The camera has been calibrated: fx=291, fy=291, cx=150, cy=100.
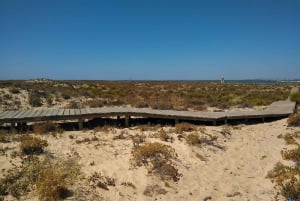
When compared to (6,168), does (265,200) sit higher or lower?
lower

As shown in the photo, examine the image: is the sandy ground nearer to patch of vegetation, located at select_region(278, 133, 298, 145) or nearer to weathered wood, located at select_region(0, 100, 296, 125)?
patch of vegetation, located at select_region(278, 133, 298, 145)

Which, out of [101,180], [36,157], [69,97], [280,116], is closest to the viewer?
[101,180]

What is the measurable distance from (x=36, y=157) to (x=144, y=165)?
10.0 feet

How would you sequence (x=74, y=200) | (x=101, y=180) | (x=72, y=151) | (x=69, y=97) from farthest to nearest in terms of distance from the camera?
(x=69, y=97)
(x=72, y=151)
(x=101, y=180)
(x=74, y=200)

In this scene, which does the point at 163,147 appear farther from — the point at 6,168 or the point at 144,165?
the point at 6,168

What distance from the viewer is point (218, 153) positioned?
9977 mm

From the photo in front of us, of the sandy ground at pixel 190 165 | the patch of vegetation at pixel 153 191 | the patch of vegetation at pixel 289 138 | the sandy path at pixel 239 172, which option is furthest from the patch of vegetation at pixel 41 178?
the patch of vegetation at pixel 289 138

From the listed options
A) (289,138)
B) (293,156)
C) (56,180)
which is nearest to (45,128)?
(56,180)

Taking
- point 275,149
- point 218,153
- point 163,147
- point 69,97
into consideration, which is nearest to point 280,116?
point 275,149

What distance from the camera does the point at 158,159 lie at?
8.44 m

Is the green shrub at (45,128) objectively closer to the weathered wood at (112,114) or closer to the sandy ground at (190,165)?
the weathered wood at (112,114)

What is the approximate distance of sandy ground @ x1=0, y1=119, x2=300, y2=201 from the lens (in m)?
6.95

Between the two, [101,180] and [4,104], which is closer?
[101,180]

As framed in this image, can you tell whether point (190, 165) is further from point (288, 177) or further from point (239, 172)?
point (288, 177)
